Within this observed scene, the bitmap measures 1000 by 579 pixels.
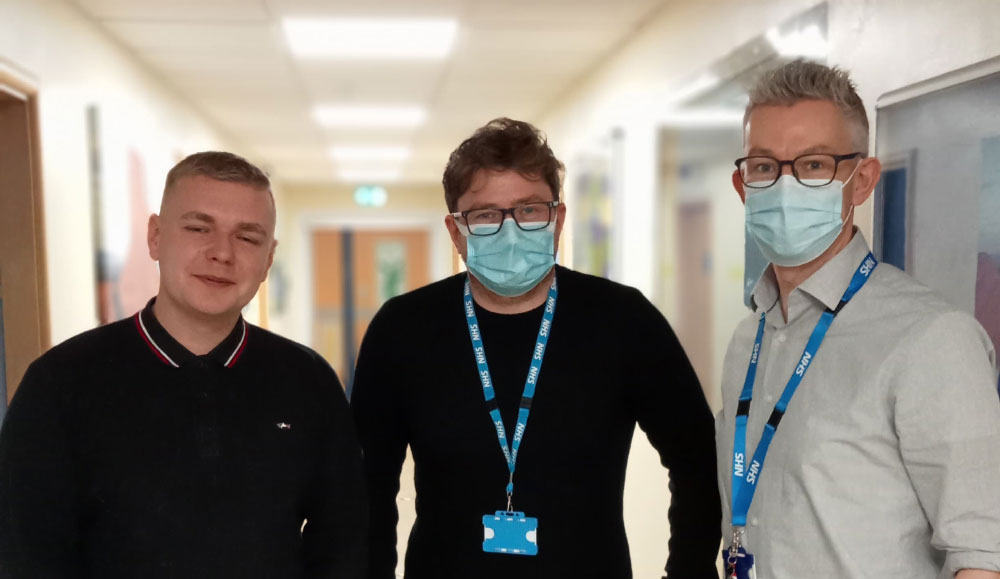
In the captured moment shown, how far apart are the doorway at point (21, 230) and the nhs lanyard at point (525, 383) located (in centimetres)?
203

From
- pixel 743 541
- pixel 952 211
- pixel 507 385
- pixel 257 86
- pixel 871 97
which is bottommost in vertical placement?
pixel 743 541

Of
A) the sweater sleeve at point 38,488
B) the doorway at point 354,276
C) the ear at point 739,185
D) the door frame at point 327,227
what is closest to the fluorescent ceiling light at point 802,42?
the ear at point 739,185

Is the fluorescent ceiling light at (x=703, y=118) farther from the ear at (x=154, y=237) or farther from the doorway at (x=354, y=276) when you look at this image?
the doorway at (x=354, y=276)

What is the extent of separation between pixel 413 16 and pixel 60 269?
1853 mm

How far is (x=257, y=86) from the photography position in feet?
16.8

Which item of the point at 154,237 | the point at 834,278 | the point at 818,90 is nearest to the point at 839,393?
the point at 834,278

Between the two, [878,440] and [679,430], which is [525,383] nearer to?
[679,430]

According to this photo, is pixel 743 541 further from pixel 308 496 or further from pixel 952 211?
pixel 952 211

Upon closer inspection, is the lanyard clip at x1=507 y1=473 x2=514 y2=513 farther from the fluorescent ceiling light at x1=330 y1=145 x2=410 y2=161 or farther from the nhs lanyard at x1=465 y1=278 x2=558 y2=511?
the fluorescent ceiling light at x1=330 y1=145 x2=410 y2=161

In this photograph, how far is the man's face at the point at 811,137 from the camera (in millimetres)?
1284

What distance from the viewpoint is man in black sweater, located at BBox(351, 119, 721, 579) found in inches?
57.7

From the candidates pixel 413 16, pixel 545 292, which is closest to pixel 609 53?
pixel 413 16

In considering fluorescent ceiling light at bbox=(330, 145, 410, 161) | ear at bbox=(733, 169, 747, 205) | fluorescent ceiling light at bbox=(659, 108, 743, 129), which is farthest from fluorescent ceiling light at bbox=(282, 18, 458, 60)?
Result: fluorescent ceiling light at bbox=(330, 145, 410, 161)

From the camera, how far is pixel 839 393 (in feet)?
3.97
